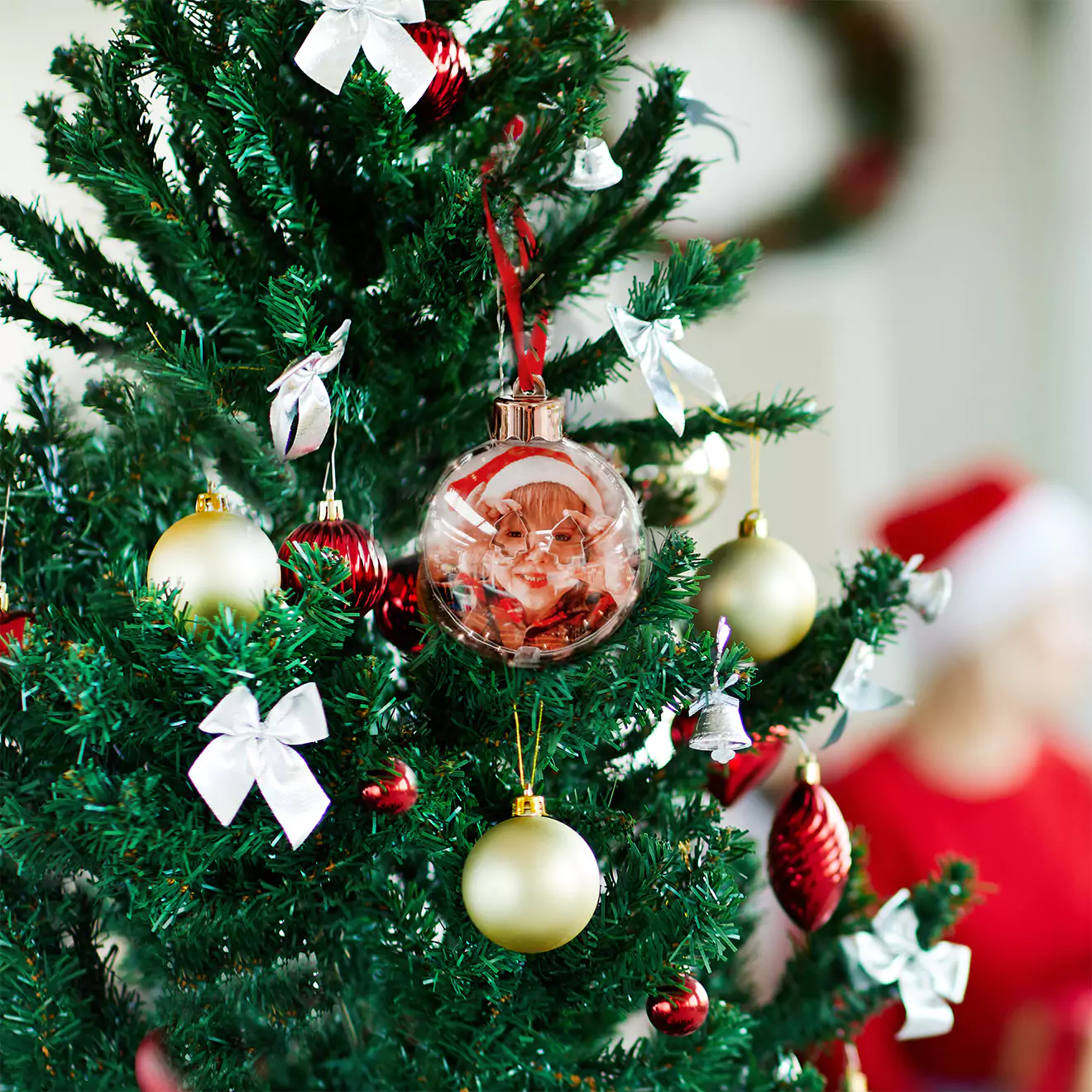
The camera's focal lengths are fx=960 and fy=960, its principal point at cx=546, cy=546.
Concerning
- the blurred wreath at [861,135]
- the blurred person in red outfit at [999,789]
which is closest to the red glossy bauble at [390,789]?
the blurred person in red outfit at [999,789]

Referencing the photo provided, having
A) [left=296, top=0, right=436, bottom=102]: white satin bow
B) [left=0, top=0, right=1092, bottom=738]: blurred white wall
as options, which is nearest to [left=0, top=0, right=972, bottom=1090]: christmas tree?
[left=296, top=0, right=436, bottom=102]: white satin bow

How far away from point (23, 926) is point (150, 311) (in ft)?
0.97

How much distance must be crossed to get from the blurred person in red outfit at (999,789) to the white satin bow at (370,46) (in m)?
0.89

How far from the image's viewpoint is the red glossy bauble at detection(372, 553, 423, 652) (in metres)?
0.46

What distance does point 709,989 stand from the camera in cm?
58

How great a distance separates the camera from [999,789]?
4.12 feet

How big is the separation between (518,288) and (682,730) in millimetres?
243

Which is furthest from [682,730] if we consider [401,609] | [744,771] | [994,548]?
[994,548]

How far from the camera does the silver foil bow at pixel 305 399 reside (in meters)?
0.40

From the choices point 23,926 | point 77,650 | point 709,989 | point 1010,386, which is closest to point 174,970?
point 23,926

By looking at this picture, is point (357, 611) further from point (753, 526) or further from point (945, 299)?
point (945, 299)

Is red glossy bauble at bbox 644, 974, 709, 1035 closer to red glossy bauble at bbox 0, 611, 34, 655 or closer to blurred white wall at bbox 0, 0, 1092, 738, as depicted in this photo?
red glossy bauble at bbox 0, 611, 34, 655

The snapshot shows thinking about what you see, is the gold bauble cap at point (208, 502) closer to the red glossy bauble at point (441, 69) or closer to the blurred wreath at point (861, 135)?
the red glossy bauble at point (441, 69)

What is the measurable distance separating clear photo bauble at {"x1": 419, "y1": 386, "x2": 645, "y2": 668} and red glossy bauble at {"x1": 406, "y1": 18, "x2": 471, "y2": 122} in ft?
0.49
